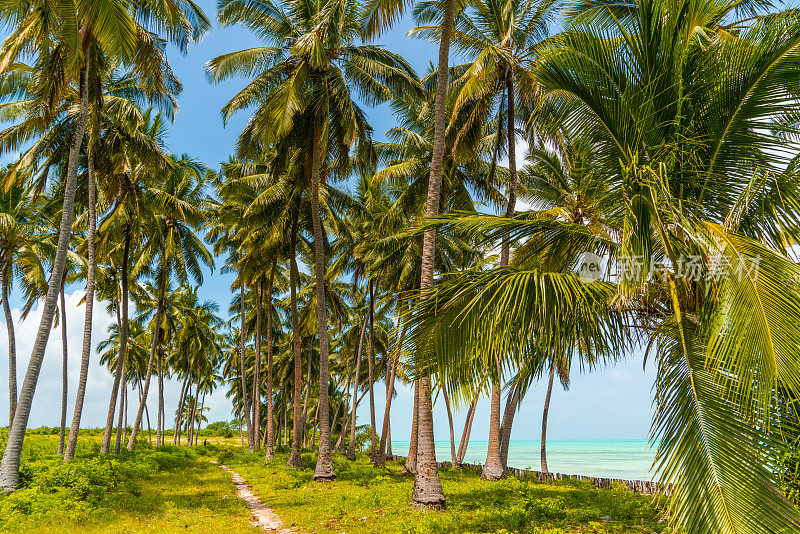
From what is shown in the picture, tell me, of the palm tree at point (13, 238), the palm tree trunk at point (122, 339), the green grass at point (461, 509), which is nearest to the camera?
the green grass at point (461, 509)

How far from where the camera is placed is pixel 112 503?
11.1 m

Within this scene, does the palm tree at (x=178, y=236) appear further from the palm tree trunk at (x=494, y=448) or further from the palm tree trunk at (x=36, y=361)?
the palm tree trunk at (x=494, y=448)

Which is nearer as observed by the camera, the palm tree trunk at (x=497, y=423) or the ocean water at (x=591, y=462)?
the palm tree trunk at (x=497, y=423)

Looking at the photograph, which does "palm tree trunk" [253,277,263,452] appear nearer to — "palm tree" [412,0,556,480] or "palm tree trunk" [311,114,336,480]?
"palm tree trunk" [311,114,336,480]

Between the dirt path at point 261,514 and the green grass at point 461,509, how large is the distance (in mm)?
211

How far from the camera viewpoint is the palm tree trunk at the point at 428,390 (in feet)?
33.7

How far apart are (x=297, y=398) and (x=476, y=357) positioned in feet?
52.3

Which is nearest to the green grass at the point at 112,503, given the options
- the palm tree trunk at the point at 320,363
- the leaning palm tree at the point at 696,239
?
the palm tree trunk at the point at 320,363

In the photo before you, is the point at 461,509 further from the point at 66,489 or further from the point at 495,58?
the point at 495,58

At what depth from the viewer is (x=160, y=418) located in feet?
126

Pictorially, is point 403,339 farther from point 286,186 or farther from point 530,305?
point 286,186

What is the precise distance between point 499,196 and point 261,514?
559 inches

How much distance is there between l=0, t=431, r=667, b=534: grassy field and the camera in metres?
8.77

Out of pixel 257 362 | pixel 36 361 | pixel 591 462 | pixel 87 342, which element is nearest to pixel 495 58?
pixel 36 361
